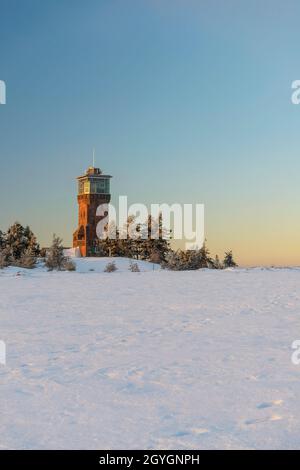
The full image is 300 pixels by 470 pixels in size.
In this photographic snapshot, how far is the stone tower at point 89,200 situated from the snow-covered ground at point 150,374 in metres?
84.7

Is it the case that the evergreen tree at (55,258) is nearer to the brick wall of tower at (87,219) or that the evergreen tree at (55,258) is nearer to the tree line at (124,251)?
the tree line at (124,251)

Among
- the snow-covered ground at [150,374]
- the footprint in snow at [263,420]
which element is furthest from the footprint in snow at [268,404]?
the footprint in snow at [263,420]

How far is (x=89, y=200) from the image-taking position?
9894 centimetres

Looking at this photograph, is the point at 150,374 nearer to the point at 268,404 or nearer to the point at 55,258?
the point at 268,404

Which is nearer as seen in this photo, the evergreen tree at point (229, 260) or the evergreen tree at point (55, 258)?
the evergreen tree at point (55, 258)

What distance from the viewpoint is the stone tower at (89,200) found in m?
96.6

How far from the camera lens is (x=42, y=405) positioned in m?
4.96

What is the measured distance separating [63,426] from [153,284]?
1204 centimetres

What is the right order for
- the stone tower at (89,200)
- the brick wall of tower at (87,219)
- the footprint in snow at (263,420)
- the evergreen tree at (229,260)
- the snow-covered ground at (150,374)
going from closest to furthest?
1. the snow-covered ground at (150,374)
2. the footprint in snow at (263,420)
3. the evergreen tree at (229,260)
4. the brick wall of tower at (87,219)
5. the stone tower at (89,200)

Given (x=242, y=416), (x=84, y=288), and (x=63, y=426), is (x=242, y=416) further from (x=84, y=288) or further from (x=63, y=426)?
(x=84, y=288)

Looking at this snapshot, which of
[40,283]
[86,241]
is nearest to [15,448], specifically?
[40,283]

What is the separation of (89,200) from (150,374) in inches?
3699

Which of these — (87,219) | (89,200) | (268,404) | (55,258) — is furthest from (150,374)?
(89,200)

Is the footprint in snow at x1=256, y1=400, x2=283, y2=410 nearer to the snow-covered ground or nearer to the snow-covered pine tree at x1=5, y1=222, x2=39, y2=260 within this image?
the snow-covered ground
